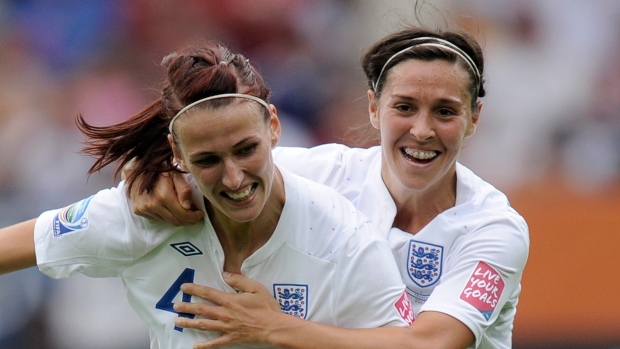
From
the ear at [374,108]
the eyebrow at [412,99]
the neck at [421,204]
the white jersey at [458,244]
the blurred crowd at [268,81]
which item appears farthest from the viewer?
the blurred crowd at [268,81]

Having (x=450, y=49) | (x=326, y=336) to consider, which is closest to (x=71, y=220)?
(x=326, y=336)

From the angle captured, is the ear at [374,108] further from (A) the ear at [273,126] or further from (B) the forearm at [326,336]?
(B) the forearm at [326,336]

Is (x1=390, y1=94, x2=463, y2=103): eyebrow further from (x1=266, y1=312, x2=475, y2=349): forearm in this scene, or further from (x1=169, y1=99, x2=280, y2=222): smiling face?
(x1=266, y1=312, x2=475, y2=349): forearm

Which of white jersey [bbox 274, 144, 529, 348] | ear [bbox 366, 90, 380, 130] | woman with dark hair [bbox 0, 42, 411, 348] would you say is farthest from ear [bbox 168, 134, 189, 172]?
ear [bbox 366, 90, 380, 130]

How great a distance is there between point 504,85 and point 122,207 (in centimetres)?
452

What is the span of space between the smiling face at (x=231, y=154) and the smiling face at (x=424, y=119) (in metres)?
0.68

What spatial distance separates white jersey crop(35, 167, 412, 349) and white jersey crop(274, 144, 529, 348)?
0.29 m

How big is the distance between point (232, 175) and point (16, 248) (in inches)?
32.6

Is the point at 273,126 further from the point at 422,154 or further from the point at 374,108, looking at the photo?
the point at 374,108

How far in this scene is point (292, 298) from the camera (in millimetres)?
3148

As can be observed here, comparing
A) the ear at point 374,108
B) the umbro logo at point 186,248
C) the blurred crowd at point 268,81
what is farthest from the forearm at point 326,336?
the blurred crowd at point 268,81

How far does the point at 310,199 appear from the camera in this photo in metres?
3.21

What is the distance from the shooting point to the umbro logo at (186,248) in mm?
3232

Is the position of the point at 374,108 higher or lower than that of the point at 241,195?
higher
